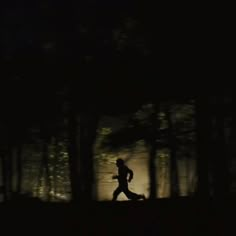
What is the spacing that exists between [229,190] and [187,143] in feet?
5.68

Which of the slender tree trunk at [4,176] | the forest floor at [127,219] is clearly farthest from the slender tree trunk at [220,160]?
the slender tree trunk at [4,176]

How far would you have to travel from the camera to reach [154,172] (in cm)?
2114

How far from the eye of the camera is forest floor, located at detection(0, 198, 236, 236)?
41.9 feet

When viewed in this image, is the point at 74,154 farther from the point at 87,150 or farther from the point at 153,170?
the point at 153,170

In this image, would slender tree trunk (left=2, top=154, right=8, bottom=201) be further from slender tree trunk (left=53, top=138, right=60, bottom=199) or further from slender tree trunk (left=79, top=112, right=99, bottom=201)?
slender tree trunk (left=79, top=112, right=99, bottom=201)

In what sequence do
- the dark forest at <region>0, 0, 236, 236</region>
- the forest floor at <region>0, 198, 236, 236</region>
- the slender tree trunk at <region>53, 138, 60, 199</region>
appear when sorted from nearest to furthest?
the forest floor at <region>0, 198, 236, 236</region>
the dark forest at <region>0, 0, 236, 236</region>
the slender tree trunk at <region>53, 138, 60, 199</region>

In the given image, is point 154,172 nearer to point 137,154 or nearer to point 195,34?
point 137,154

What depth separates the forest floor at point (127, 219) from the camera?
41.9 feet

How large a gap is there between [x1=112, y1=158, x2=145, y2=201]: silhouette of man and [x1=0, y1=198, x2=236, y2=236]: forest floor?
12.5 ft

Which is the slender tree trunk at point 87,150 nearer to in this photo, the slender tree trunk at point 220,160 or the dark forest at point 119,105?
the dark forest at point 119,105

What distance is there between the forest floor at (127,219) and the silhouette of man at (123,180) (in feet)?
12.5

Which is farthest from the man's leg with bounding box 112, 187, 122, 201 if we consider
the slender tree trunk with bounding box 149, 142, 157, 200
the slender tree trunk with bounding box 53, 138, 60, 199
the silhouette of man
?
the slender tree trunk with bounding box 53, 138, 60, 199

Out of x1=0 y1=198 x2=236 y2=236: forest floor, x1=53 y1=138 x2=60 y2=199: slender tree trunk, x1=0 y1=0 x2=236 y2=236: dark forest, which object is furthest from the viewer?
x1=53 y1=138 x2=60 y2=199: slender tree trunk

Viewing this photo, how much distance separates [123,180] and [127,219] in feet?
19.2
